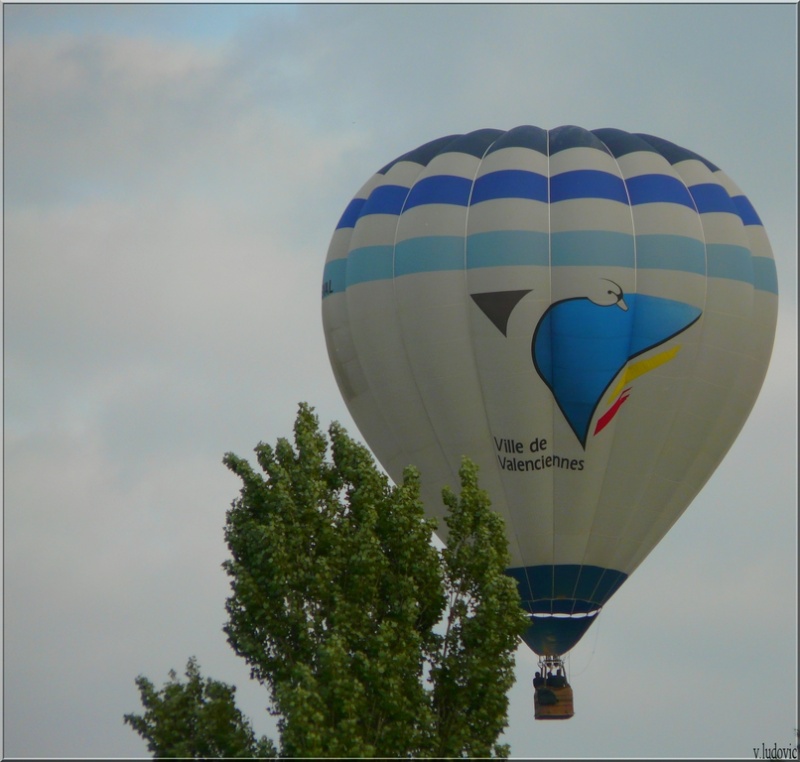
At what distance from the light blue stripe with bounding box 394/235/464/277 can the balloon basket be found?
6.43 meters

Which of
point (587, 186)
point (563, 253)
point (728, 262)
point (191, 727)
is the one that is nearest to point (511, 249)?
point (563, 253)

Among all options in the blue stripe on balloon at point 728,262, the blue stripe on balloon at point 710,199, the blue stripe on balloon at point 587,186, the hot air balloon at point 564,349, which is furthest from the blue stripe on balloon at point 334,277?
the blue stripe on balloon at point 728,262

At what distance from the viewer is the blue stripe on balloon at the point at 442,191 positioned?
33.8m

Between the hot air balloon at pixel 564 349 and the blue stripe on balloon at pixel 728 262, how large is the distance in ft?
0.12

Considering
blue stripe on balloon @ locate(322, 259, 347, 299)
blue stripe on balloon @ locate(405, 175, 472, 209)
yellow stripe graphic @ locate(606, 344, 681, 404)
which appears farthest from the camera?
blue stripe on balloon @ locate(322, 259, 347, 299)

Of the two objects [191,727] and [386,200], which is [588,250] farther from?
[191,727]

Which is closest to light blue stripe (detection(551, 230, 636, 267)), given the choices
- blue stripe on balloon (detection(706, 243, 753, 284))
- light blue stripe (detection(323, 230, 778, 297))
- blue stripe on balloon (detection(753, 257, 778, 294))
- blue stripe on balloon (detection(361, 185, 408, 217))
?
light blue stripe (detection(323, 230, 778, 297))

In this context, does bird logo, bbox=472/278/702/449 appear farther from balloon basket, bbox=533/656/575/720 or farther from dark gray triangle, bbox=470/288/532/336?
balloon basket, bbox=533/656/575/720

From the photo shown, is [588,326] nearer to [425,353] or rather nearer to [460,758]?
[425,353]

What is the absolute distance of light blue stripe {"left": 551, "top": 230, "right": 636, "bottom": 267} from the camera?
3281 centimetres

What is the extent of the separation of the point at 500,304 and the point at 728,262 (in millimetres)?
3827

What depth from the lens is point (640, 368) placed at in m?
32.9

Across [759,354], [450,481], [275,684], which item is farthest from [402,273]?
[275,684]

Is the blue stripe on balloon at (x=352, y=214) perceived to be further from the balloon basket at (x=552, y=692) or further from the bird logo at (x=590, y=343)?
the balloon basket at (x=552, y=692)
